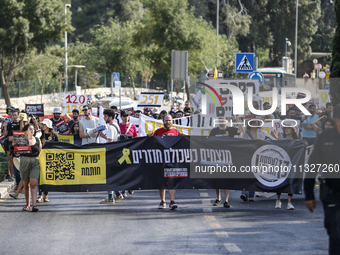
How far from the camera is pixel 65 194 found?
40.1ft

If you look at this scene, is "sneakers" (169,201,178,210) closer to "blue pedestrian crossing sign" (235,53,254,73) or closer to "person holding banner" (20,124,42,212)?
"person holding banner" (20,124,42,212)

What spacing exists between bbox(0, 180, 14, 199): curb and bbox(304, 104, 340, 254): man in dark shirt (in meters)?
8.27

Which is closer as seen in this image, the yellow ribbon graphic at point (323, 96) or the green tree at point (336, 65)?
the green tree at point (336, 65)

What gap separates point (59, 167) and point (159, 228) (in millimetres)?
3196

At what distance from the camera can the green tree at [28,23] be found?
29938 millimetres

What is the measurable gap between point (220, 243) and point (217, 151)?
3.55 metres

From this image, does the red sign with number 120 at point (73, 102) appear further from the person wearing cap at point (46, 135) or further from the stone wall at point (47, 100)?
the stone wall at point (47, 100)

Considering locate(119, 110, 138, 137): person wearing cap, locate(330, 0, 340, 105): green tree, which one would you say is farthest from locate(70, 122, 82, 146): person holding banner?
locate(330, 0, 340, 105): green tree

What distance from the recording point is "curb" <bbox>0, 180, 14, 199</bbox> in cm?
1200

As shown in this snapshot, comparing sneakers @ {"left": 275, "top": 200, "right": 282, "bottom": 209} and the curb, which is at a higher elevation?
sneakers @ {"left": 275, "top": 200, "right": 282, "bottom": 209}

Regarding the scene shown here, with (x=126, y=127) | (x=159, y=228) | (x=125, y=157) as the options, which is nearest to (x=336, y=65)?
(x=126, y=127)

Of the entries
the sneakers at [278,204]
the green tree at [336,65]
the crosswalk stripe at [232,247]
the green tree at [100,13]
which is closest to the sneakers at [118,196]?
the sneakers at [278,204]

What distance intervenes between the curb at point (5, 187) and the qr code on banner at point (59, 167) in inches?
76.8

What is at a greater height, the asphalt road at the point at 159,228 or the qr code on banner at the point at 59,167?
the qr code on banner at the point at 59,167
